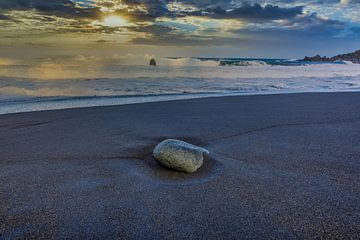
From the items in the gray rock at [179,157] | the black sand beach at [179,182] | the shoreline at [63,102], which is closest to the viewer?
the black sand beach at [179,182]

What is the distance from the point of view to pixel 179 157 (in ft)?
12.0

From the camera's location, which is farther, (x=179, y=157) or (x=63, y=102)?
(x=63, y=102)

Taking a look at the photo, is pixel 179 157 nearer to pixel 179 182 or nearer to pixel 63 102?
pixel 179 182

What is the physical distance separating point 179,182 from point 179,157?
12.6 inches

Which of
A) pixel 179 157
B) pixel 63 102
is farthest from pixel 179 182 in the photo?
pixel 63 102

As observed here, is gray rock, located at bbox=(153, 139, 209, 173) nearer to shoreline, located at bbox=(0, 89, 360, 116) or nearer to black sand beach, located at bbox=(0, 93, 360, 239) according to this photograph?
black sand beach, located at bbox=(0, 93, 360, 239)

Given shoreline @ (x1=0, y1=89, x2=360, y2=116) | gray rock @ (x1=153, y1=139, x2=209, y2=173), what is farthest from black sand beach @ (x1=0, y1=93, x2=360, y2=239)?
shoreline @ (x1=0, y1=89, x2=360, y2=116)

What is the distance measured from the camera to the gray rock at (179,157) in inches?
144

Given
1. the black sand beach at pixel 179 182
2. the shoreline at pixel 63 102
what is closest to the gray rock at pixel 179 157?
the black sand beach at pixel 179 182

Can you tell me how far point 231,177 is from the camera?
3.55m

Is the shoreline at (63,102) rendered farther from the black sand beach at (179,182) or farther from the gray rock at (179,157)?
the gray rock at (179,157)

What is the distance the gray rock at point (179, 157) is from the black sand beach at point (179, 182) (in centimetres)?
9

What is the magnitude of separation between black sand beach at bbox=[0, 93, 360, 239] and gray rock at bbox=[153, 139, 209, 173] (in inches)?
3.7

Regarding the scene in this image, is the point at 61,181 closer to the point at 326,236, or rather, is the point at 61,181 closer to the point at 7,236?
the point at 7,236
